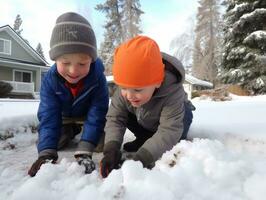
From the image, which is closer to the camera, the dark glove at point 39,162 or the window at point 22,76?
the dark glove at point 39,162

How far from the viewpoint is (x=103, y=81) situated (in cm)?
267

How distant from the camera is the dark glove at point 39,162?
194 cm

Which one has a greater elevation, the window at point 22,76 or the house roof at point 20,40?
the house roof at point 20,40

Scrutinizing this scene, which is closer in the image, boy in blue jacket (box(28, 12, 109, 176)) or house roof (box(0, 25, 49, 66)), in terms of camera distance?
boy in blue jacket (box(28, 12, 109, 176))

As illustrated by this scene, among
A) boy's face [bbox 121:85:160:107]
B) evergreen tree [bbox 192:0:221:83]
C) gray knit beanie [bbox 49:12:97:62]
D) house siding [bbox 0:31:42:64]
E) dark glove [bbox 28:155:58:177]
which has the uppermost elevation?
evergreen tree [bbox 192:0:221:83]

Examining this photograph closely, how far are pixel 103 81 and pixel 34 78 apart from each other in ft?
75.0

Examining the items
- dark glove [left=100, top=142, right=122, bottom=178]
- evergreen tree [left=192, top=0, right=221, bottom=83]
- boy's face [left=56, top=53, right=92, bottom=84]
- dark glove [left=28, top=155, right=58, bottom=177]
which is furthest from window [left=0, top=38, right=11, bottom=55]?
dark glove [left=100, top=142, right=122, bottom=178]

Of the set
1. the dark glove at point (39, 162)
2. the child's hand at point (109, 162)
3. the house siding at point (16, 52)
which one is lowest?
the dark glove at point (39, 162)

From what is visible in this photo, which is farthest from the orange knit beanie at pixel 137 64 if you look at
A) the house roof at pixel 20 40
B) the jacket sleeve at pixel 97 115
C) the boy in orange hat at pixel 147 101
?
the house roof at pixel 20 40

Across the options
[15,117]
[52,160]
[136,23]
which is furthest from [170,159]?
[136,23]

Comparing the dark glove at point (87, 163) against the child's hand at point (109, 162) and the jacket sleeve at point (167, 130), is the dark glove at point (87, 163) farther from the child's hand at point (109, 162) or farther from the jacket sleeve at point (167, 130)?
the jacket sleeve at point (167, 130)

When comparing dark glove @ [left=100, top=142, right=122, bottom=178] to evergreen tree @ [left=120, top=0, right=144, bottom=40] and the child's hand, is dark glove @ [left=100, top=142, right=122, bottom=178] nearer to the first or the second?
the child's hand

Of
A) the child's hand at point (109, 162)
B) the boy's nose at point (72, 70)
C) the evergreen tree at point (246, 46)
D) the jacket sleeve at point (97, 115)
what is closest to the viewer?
the child's hand at point (109, 162)

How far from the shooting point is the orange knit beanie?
75.9 inches
